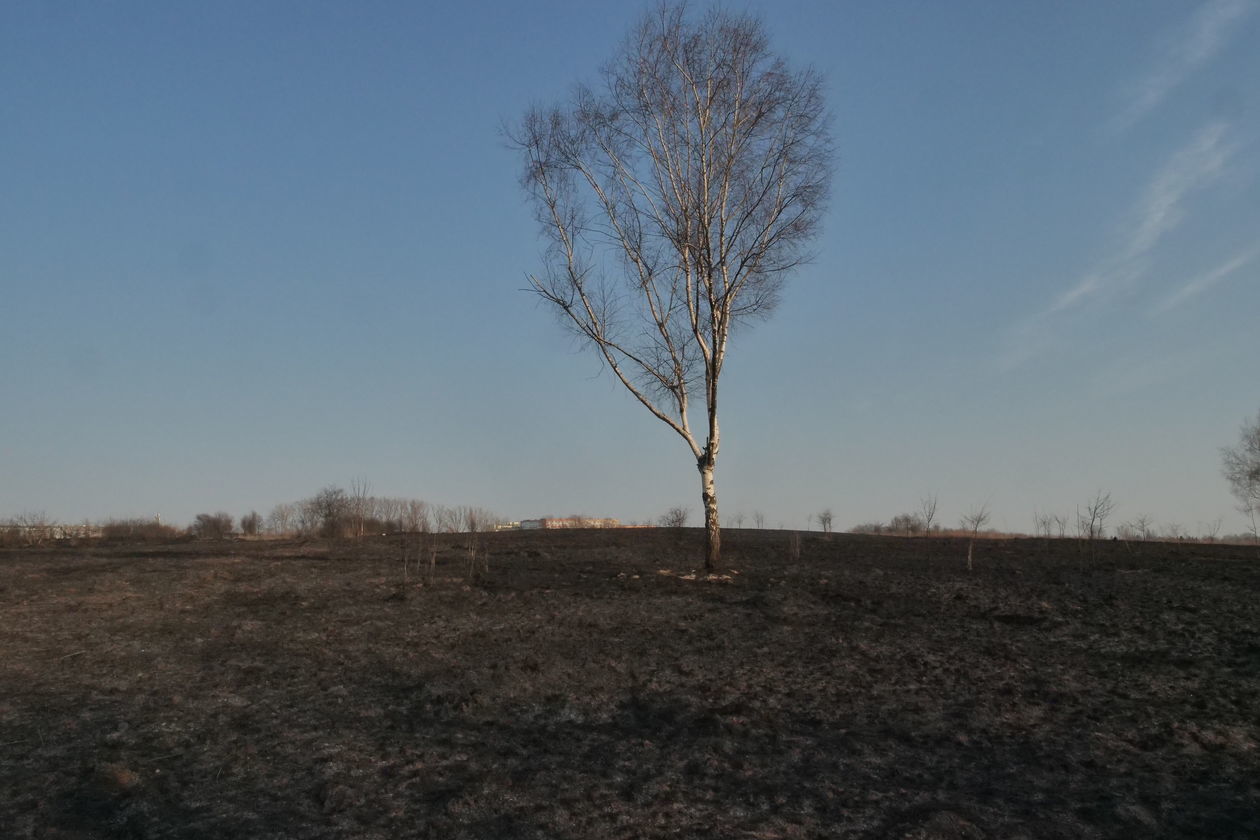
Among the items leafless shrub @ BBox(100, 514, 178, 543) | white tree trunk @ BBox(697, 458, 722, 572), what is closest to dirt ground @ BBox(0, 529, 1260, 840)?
white tree trunk @ BBox(697, 458, 722, 572)

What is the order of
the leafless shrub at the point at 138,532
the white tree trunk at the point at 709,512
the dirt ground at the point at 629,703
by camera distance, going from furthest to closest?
1. the leafless shrub at the point at 138,532
2. the white tree trunk at the point at 709,512
3. the dirt ground at the point at 629,703

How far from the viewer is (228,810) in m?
6.50

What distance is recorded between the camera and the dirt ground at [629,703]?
21.5 ft

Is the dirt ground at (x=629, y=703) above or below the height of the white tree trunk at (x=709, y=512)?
below

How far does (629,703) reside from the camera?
881cm

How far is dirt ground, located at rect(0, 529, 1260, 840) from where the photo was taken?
6539 mm

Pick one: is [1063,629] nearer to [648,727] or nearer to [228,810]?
[648,727]

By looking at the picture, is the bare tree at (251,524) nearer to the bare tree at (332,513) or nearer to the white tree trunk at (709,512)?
the bare tree at (332,513)

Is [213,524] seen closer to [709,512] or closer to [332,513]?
[332,513]

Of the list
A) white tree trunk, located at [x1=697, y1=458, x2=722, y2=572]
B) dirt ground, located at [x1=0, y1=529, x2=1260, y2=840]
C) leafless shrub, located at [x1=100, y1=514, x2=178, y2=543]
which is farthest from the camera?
leafless shrub, located at [x1=100, y1=514, x2=178, y2=543]

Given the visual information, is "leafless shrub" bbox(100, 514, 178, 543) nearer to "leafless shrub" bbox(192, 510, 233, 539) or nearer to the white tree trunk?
"leafless shrub" bbox(192, 510, 233, 539)

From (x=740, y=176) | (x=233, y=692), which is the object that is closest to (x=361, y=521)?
(x=740, y=176)

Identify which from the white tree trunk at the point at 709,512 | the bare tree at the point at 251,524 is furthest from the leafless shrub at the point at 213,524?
the white tree trunk at the point at 709,512

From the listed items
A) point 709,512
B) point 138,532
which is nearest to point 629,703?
point 709,512
